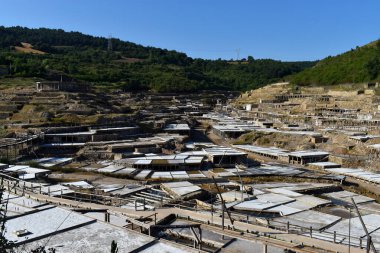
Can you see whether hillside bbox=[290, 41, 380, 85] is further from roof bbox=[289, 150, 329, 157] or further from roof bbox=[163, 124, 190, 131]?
roof bbox=[289, 150, 329, 157]

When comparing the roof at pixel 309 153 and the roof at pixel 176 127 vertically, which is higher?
the roof at pixel 176 127

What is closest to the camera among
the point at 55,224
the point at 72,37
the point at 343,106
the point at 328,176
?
the point at 55,224

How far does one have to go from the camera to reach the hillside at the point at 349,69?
71869 mm

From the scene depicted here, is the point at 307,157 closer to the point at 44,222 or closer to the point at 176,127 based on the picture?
the point at 176,127

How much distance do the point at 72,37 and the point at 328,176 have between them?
138619 mm

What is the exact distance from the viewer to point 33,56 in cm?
8644

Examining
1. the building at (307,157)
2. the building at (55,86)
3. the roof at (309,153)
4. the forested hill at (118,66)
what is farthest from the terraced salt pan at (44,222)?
the forested hill at (118,66)

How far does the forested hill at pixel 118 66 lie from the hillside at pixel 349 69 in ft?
74.8

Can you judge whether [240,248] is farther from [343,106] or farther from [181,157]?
[343,106]

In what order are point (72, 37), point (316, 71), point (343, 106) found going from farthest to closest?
point (72, 37) → point (316, 71) → point (343, 106)

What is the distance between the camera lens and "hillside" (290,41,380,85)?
236ft

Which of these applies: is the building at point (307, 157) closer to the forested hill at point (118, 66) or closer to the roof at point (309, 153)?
the roof at point (309, 153)

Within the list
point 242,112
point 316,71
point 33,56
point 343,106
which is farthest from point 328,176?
point 33,56

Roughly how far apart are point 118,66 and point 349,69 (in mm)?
51744
